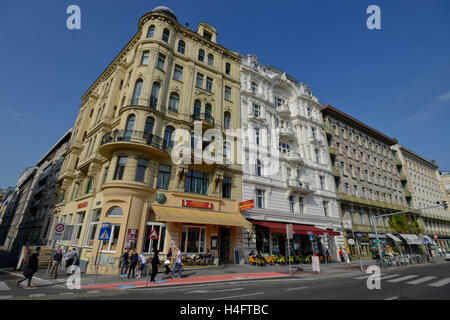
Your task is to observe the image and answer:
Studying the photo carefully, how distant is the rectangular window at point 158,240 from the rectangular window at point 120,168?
4.53m

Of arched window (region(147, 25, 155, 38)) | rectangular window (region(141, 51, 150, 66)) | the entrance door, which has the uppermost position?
arched window (region(147, 25, 155, 38))

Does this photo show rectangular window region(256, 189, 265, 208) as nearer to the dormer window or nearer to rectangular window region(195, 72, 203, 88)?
rectangular window region(195, 72, 203, 88)

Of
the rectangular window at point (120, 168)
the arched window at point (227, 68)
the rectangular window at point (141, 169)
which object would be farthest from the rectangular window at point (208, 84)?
the rectangular window at point (120, 168)

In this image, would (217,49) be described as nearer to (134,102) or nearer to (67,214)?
(134,102)

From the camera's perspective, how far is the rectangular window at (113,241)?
1567cm

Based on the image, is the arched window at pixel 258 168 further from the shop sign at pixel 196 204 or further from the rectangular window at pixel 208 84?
the rectangular window at pixel 208 84

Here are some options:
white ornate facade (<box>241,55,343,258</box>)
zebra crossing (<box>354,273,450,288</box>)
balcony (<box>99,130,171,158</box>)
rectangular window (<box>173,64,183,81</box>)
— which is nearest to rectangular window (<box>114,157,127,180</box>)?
balcony (<box>99,130,171,158</box>)

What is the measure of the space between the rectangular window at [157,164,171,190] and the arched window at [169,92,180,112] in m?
6.22

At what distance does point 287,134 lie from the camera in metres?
28.5

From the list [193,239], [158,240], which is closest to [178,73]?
[158,240]

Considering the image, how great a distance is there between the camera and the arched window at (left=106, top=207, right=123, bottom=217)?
644 inches

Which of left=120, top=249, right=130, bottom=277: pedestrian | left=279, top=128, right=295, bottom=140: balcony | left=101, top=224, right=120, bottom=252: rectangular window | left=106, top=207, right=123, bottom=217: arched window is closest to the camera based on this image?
left=120, top=249, right=130, bottom=277: pedestrian
